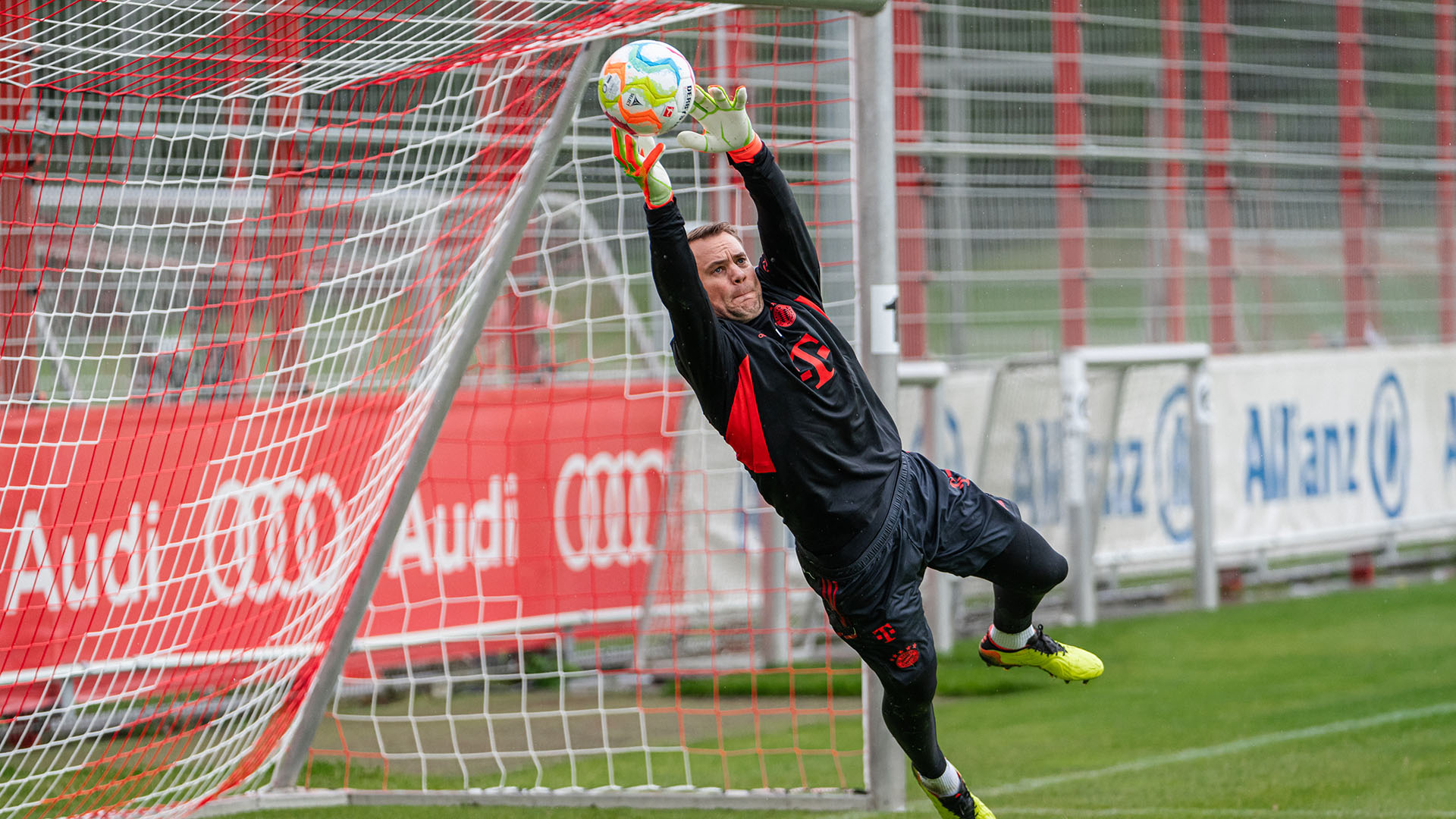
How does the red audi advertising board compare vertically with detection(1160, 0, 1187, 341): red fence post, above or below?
below

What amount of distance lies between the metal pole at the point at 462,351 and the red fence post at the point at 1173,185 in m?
6.83

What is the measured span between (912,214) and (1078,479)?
1985mm

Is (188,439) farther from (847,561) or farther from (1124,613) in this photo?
(1124,613)

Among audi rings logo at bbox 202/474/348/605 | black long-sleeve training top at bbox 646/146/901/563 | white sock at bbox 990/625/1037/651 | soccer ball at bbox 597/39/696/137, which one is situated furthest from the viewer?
audi rings logo at bbox 202/474/348/605

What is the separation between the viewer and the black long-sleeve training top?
408 centimetres

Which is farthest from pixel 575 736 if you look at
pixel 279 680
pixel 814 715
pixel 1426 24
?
pixel 1426 24

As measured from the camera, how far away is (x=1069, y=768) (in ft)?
19.8

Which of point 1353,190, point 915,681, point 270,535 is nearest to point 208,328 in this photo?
point 270,535

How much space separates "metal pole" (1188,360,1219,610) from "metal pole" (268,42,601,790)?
18.7ft

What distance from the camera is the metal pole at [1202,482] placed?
9.57 metres

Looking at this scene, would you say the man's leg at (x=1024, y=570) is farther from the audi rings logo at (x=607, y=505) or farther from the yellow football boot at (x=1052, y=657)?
the audi rings logo at (x=607, y=505)

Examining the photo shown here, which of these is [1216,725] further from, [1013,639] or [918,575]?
[918,575]

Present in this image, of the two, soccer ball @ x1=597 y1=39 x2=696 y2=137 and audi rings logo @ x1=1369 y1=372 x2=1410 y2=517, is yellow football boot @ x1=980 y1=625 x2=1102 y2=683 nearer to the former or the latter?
soccer ball @ x1=597 y1=39 x2=696 y2=137

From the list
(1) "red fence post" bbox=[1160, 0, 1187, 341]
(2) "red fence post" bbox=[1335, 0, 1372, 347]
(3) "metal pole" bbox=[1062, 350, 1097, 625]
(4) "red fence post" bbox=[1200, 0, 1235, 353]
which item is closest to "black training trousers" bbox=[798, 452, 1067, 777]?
(3) "metal pole" bbox=[1062, 350, 1097, 625]
